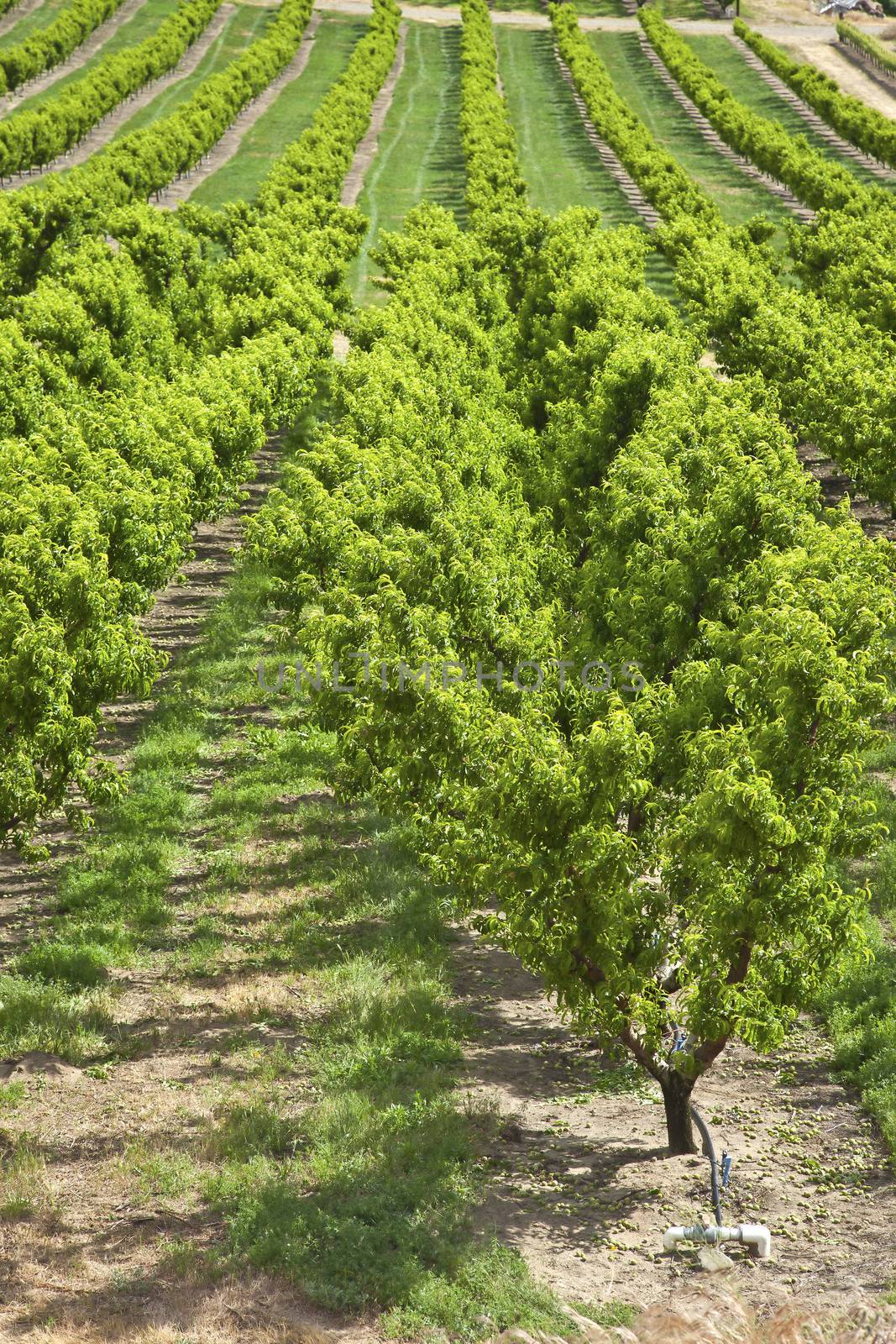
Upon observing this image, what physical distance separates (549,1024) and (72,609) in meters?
10.4

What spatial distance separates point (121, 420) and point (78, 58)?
272 feet

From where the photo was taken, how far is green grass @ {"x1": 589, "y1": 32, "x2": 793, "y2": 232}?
262ft

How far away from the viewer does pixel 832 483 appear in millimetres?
48844

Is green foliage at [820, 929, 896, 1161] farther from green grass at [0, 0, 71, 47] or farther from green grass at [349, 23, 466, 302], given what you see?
green grass at [0, 0, 71, 47]

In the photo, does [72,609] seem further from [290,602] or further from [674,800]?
[674,800]

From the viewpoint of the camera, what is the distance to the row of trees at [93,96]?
7938cm

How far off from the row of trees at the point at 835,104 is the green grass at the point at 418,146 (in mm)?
23739

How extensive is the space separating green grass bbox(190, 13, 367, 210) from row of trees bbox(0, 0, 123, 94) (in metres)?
Answer: 16.1

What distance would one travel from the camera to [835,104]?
92000 millimetres

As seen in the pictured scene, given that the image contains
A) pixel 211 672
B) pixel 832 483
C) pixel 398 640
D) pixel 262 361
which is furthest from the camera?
pixel 832 483

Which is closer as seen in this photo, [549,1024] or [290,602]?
[549,1024]

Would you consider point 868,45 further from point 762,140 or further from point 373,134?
point 373,134

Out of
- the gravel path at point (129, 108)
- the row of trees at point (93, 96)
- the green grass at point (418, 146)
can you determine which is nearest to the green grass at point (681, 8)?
the green grass at point (418, 146)

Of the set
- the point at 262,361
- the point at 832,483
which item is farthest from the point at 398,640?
the point at 832,483
